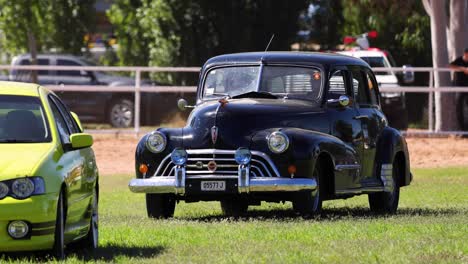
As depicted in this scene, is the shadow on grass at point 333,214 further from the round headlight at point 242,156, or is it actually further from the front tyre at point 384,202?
the round headlight at point 242,156

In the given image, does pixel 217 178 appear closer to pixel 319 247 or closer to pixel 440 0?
pixel 319 247

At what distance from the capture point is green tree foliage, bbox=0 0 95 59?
4156 cm

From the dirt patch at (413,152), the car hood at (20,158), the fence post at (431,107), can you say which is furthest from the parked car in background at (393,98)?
the car hood at (20,158)

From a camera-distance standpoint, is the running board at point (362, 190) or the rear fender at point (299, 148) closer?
the rear fender at point (299, 148)

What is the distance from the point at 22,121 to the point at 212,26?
2731 cm

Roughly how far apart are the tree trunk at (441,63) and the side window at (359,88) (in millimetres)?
14399

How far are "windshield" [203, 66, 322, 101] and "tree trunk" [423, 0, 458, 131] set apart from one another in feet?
50.4

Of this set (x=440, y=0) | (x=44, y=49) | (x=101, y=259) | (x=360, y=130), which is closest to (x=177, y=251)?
(x=101, y=259)

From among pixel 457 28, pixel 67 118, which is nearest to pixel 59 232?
pixel 67 118

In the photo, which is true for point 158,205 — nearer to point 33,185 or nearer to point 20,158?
point 20,158

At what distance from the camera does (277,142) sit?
15.8 meters

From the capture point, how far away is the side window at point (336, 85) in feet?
57.2

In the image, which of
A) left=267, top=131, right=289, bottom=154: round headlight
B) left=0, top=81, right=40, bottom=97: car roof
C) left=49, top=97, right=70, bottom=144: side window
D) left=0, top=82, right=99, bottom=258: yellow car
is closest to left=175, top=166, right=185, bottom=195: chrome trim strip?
left=267, top=131, right=289, bottom=154: round headlight

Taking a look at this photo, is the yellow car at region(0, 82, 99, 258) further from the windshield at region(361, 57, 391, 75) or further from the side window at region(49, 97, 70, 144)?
the windshield at region(361, 57, 391, 75)
